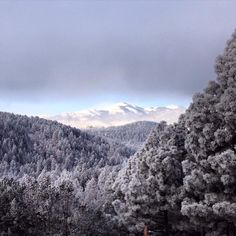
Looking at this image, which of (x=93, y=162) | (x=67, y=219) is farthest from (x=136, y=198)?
(x=93, y=162)

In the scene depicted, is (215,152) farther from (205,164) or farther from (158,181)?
(158,181)

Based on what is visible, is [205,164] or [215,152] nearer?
[205,164]

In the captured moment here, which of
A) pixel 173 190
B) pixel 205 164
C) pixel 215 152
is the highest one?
pixel 215 152

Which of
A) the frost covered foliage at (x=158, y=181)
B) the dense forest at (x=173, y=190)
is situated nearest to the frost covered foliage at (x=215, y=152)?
the dense forest at (x=173, y=190)

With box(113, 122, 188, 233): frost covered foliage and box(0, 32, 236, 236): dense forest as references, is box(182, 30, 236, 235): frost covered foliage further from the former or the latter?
box(113, 122, 188, 233): frost covered foliage

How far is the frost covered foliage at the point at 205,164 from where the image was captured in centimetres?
2391

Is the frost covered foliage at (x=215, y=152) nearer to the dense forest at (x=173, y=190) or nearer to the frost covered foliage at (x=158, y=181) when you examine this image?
the dense forest at (x=173, y=190)

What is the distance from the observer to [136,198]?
3262cm

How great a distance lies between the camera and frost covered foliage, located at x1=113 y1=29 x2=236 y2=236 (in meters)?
23.9

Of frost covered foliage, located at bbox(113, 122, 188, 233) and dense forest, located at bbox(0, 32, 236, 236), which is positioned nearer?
dense forest, located at bbox(0, 32, 236, 236)

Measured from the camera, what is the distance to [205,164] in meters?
24.5

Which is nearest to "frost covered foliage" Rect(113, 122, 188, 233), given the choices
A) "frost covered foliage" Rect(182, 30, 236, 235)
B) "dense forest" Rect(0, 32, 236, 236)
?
"dense forest" Rect(0, 32, 236, 236)

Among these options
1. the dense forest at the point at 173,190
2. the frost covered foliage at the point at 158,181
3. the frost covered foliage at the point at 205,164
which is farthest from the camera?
the frost covered foliage at the point at 158,181

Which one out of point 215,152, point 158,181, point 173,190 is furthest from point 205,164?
point 158,181
